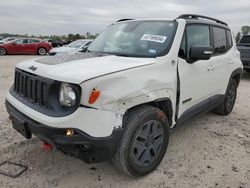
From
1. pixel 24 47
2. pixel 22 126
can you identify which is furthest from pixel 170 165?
pixel 24 47

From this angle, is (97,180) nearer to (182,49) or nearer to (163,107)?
(163,107)

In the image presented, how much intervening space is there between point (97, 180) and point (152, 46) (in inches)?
69.5

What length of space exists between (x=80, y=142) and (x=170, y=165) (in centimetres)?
147

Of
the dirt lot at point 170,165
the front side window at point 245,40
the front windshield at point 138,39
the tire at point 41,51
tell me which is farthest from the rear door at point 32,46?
the front windshield at point 138,39

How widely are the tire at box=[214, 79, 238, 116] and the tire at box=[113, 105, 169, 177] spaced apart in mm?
2491

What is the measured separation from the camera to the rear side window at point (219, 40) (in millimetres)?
4773

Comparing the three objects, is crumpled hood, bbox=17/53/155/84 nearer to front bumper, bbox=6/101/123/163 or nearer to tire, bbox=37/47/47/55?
front bumper, bbox=6/101/123/163

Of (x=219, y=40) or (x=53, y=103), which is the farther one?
(x=219, y=40)

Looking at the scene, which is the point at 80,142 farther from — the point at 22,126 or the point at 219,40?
the point at 219,40

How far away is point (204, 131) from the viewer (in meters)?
4.88

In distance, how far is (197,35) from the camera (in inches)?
166

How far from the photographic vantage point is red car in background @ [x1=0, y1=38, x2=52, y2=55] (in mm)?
21766

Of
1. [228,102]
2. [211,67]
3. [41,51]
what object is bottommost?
[41,51]

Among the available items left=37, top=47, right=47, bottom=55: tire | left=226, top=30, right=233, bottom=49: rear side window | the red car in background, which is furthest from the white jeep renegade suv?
left=37, top=47, right=47, bottom=55: tire
